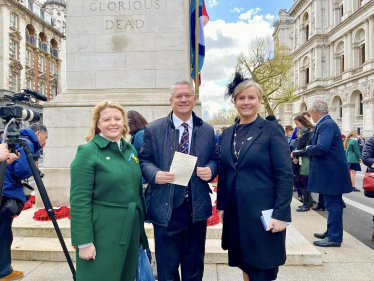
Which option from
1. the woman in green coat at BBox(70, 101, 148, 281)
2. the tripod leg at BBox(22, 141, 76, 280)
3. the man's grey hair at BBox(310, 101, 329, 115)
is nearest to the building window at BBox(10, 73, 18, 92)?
the tripod leg at BBox(22, 141, 76, 280)

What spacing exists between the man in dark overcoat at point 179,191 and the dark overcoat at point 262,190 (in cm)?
34

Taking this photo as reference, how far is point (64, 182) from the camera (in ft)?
18.5

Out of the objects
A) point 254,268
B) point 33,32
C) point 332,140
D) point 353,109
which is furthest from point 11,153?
point 33,32

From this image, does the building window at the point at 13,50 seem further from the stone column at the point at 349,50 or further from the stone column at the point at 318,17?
the stone column at the point at 349,50

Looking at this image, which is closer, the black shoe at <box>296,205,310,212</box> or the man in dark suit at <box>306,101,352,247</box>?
the man in dark suit at <box>306,101,352,247</box>

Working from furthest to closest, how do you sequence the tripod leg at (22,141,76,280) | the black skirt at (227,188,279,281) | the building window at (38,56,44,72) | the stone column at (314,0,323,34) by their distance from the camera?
the building window at (38,56,44,72) < the stone column at (314,0,323,34) < the tripod leg at (22,141,76,280) < the black skirt at (227,188,279,281)

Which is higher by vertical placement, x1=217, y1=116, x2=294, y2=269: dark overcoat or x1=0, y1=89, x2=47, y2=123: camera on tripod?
x1=0, y1=89, x2=47, y2=123: camera on tripod

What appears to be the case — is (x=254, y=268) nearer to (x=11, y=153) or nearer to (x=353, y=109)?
(x=11, y=153)

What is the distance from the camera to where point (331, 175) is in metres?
4.56

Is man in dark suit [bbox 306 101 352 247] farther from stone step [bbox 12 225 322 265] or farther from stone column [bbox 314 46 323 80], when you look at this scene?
stone column [bbox 314 46 323 80]

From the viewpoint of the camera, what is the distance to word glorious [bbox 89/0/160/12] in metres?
6.07

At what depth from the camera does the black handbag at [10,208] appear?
10.9 ft

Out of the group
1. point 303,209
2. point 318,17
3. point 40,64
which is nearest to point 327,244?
point 303,209

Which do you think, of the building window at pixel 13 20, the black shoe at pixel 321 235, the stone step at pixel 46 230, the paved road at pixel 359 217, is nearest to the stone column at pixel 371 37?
the paved road at pixel 359 217
